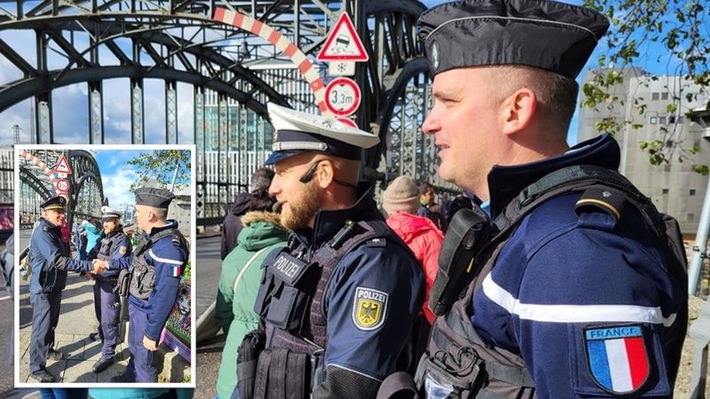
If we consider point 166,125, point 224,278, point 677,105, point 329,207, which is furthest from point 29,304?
point 166,125

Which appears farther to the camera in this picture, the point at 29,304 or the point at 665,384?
the point at 29,304

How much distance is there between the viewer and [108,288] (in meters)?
2.35

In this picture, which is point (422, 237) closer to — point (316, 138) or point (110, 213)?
point (316, 138)

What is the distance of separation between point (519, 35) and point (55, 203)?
2226mm

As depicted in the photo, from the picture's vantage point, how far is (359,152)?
2.14 meters

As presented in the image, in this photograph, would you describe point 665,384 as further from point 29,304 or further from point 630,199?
point 29,304

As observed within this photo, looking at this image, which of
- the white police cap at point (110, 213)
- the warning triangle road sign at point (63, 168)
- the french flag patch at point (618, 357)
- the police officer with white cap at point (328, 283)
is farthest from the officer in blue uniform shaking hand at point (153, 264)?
the french flag patch at point (618, 357)

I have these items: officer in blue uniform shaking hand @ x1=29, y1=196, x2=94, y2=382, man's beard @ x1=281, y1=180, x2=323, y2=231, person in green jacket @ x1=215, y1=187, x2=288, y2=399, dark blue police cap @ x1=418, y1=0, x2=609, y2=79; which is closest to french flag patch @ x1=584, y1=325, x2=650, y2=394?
dark blue police cap @ x1=418, y1=0, x2=609, y2=79

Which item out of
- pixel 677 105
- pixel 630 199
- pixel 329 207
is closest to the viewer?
pixel 630 199

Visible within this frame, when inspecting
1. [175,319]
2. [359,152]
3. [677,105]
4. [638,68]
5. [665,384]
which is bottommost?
[175,319]

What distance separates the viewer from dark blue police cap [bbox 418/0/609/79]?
1.06m

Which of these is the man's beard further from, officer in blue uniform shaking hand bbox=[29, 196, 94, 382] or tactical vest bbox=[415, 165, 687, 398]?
officer in blue uniform shaking hand bbox=[29, 196, 94, 382]

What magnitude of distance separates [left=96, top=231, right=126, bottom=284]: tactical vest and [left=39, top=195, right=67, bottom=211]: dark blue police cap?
0.25 metres

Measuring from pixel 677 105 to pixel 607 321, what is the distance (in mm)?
4270
